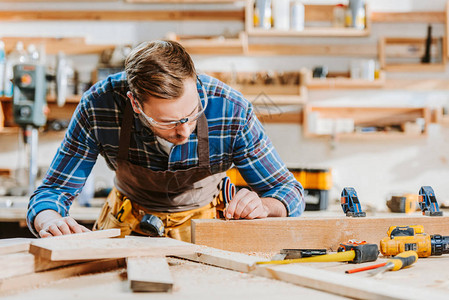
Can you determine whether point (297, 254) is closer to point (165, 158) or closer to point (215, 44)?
point (165, 158)

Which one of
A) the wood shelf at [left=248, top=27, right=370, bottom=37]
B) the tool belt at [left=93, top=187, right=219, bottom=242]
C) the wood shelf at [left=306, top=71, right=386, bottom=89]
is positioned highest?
the wood shelf at [left=248, top=27, right=370, bottom=37]

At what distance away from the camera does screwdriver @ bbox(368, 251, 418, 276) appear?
39.2 inches

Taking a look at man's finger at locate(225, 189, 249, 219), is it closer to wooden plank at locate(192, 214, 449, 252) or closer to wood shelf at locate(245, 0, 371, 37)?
wooden plank at locate(192, 214, 449, 252)

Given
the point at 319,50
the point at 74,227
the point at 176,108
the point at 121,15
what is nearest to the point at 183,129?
the point at 176,108

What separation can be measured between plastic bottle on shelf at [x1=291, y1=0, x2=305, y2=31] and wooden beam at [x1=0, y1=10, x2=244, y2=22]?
16.9 inches

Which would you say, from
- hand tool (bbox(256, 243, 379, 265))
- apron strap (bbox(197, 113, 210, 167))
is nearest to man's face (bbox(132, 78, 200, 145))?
apron strap (bbox(197, 113, 210, 167))

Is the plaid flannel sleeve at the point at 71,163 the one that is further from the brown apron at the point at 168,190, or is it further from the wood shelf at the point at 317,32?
the wood shelf at the point at 317,32

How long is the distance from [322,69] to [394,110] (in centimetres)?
66

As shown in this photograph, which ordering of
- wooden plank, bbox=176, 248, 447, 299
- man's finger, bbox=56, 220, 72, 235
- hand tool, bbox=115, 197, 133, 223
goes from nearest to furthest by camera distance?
wooden plank, bbox=176, 248, 447, 299 < man's finger, bbox=56, 220, 72, 235 < hand tool, bbox=115, 197, 133, 223

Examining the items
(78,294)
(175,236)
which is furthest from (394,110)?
(78,294)

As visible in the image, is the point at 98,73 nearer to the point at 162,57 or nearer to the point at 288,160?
the point at 288,160

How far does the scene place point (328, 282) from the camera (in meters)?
0.89

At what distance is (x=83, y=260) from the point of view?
103cm

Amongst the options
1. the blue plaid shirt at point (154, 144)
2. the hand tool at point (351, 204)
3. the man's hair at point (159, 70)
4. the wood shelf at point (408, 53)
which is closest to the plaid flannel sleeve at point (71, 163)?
the blue plaid shirt at point (154, 144)
